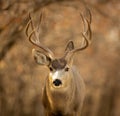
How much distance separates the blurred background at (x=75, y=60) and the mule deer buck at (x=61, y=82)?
385 centimetres

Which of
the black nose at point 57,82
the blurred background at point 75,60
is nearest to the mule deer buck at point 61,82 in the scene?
the black nose at point 57,82

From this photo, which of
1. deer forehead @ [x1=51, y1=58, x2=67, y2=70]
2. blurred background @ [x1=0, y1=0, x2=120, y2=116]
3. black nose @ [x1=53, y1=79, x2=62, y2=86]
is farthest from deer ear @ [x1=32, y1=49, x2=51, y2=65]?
blurred background @ [x1=0, y1=0, x2=120, y2=116]

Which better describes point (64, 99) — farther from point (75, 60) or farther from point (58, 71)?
point (75, 60)

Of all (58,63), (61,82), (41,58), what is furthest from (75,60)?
(61,82)

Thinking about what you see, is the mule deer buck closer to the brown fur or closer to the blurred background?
the brown fur

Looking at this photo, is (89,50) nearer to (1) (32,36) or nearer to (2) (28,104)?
(2) (28,104)

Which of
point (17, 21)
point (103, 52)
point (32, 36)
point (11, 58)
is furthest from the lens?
point (103, 52)

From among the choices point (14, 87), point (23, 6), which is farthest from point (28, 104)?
point (23, 6)

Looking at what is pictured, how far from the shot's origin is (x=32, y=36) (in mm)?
11750

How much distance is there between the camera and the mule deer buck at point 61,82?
1075 centimetres

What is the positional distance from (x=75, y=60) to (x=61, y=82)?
576 centimetres

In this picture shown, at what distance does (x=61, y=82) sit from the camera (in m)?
10.7

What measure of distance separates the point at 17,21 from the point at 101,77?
3261mm

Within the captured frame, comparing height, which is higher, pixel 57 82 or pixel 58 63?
pixel 58 63
